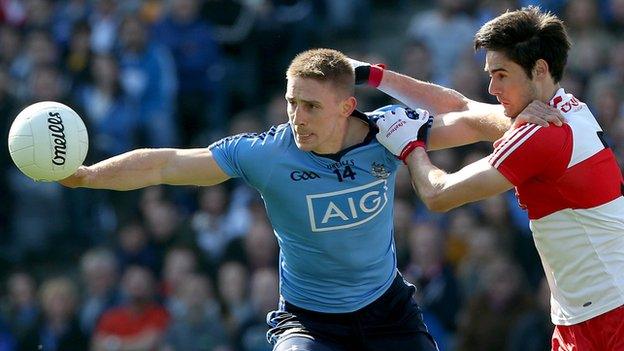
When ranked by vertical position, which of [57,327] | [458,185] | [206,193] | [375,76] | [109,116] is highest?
[375,76]

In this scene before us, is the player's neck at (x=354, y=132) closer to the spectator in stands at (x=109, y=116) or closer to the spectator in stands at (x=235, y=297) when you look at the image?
the spectator in stands at (x=235, y=297)

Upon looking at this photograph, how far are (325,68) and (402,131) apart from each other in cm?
54

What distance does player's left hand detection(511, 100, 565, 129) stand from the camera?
6.32m

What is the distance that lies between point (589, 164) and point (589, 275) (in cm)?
56

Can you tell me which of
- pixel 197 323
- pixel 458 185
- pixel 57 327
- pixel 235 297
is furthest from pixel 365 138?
pixel 57 327

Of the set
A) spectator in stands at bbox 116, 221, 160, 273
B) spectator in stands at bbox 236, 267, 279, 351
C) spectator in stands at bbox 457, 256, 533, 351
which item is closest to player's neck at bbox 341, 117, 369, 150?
spectator in stands at bbox 457, 256, 533, 351

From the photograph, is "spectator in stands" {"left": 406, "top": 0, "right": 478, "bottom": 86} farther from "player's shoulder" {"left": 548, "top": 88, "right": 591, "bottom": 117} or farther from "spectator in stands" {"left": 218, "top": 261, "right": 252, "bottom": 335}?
"player's shoulder" {"left": 548, "top": 88, "right": 591, "bottom": 117}

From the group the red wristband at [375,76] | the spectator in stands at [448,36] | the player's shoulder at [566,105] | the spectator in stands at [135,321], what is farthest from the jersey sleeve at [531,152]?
the spectator in stands at [135,321]

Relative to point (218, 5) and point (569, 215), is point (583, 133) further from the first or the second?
point (218, 5)

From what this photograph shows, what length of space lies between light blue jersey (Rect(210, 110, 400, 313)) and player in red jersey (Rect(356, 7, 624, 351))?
0.49 metres

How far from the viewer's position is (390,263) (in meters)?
7.23

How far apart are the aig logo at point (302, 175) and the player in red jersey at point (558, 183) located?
2.16ft

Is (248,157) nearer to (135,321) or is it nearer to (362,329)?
(362,329)

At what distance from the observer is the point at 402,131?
689 centimetres
